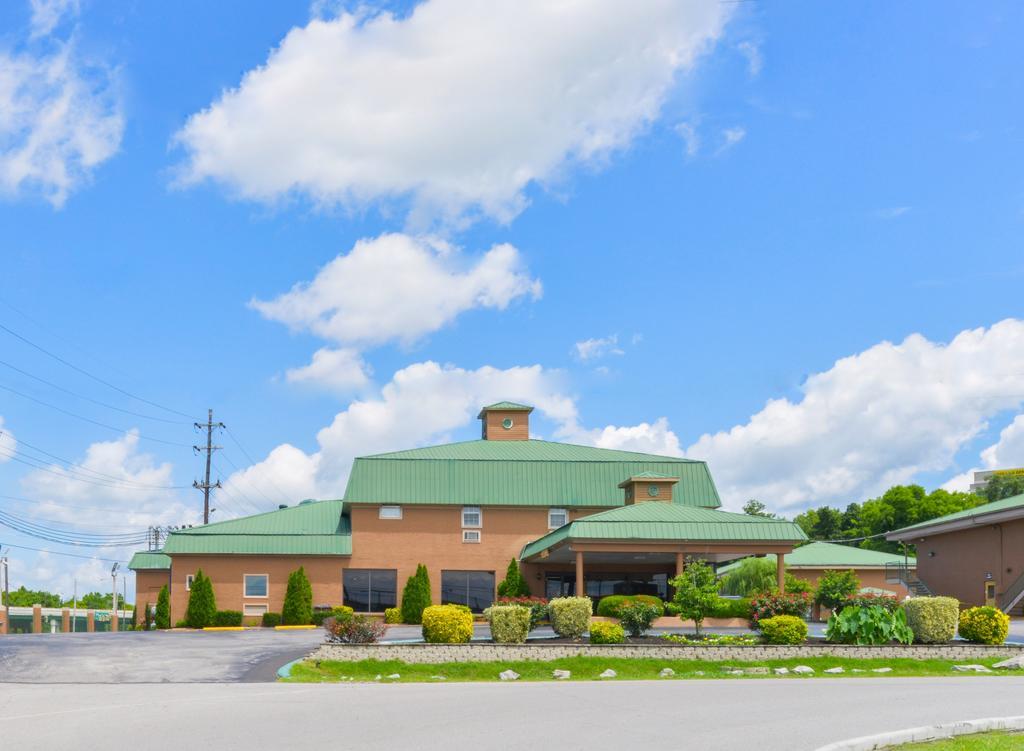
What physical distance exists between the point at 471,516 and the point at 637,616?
61.5ft

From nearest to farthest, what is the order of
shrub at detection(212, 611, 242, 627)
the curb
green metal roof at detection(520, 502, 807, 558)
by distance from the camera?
the curb → green metal roof at detection(520, 502, 807, 558) → shrub at detection(212, 611, 242, 627)

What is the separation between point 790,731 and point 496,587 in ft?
107

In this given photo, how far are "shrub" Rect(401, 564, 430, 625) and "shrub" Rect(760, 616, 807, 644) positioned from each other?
19.1 m

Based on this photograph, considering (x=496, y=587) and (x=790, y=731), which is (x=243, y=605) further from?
(x=790, y=731)

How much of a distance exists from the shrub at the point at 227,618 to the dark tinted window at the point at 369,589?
14.5 feet

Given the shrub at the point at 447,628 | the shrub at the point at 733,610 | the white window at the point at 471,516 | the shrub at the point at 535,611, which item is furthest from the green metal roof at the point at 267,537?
the shrub at the point at 447,628

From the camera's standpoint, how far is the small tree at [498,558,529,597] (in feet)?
143

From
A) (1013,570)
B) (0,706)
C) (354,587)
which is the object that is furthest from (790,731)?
(354,587)

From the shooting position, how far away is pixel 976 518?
40.7m

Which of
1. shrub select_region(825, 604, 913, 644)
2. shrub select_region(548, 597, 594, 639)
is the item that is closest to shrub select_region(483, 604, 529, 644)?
shrub select_region(548, 597, 594, 639)

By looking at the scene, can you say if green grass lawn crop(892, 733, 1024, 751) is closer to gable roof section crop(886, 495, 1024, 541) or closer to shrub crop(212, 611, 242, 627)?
gable roof section crop(886, 495, 1024, 541)

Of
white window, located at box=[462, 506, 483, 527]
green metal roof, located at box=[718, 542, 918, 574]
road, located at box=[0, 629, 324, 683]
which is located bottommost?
road, located at box=[0, 629, 324, 683]

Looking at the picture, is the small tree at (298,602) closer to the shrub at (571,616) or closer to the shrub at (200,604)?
the shrub at (200,604)

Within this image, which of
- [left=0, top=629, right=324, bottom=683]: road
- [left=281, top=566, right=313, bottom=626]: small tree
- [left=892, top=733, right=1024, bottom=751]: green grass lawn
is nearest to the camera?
[left=892, top=733, right=1024, bottom=751]: green grass lawn
